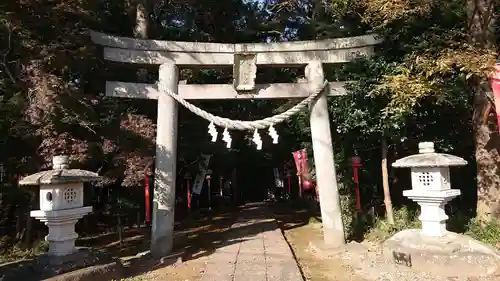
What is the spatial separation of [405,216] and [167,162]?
20.8 ft

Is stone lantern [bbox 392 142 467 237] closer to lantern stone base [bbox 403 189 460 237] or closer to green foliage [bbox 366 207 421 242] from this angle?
lantern stone base [bbox 403 189 460 237]

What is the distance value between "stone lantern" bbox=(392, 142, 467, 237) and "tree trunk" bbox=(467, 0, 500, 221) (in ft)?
4.94

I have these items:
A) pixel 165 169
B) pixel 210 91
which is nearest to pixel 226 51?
pixel 210 91

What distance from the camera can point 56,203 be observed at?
6.46m

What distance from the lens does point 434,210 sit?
7254 mm

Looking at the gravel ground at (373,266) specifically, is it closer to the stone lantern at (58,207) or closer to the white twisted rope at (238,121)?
the white twisted rope at (238,121)

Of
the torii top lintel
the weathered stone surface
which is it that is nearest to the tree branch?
the torii top lintel

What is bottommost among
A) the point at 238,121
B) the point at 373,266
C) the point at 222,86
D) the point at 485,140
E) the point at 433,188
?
the point at 373,266

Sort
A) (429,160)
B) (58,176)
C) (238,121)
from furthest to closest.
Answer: (238,121), (429,160), (58,176)

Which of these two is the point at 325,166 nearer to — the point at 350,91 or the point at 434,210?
the point at 350,91

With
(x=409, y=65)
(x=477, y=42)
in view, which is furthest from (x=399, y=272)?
(x=477, y=42)

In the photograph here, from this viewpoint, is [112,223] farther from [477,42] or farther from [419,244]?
[477,42]

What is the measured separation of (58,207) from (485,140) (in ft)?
28.2

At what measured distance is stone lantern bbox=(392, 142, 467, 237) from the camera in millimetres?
7168
